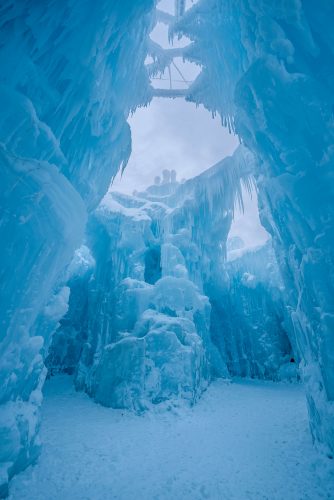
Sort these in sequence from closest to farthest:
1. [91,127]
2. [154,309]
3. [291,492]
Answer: [291,492] → [91,127] → [154,309]

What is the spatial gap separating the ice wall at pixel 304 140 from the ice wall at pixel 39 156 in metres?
3.51

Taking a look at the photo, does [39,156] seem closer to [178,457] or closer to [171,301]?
[178,457]

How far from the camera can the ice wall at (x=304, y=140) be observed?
197 inches

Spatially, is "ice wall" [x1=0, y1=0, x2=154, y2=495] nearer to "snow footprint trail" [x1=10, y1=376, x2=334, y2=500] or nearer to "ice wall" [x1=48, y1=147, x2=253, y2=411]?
"snow footprint trail" [x1=10, y1=376, x2=334, y2=500]

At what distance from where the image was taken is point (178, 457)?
18.0ft

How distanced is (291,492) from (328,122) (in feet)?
21.6

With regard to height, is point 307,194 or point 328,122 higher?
point 328,122

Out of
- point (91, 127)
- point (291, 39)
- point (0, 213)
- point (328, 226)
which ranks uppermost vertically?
point (291, 39)

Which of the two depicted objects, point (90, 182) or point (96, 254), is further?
point (96, 254)

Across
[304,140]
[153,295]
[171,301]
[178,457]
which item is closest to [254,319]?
[171,301]

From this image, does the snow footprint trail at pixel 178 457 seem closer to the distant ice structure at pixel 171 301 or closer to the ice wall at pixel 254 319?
the distant ice structure at pixel 171 301

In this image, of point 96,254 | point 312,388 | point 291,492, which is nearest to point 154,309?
point 96,254

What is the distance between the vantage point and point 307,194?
529 cm

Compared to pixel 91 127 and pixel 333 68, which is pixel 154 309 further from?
pixel 333 68
